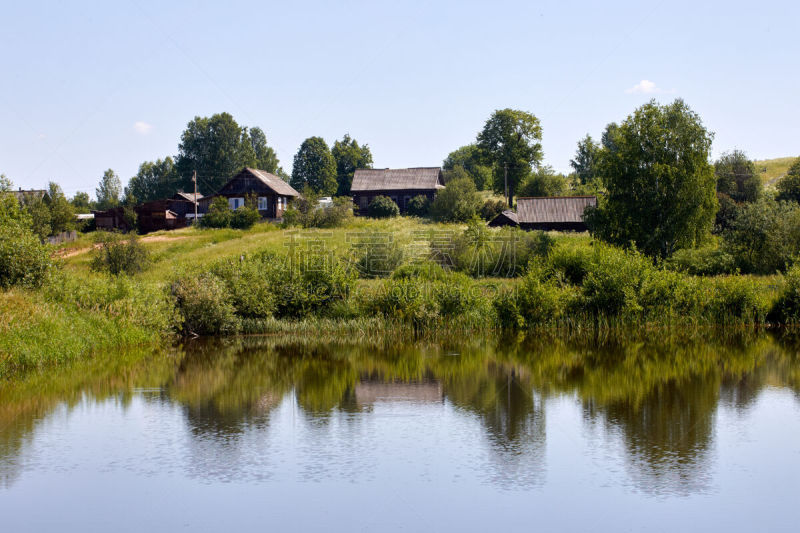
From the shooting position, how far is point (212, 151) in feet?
327

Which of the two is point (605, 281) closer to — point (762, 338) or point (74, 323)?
point (762, 338)

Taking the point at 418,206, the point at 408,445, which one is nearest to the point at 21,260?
the point at 408,445

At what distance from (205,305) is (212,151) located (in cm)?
7543

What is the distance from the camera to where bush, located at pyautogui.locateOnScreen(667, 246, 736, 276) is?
35312 mm

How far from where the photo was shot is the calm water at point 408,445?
10.8m

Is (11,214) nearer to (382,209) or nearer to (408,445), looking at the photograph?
(408,445)

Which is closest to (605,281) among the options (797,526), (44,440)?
(797,526)

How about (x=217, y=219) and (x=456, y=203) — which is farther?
(x=456, y=203)

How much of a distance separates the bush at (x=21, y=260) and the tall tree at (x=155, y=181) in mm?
76469

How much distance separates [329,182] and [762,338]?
7468 centimetres

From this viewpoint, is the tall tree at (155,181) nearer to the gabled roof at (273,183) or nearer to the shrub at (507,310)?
the gabled roof at (273,183)

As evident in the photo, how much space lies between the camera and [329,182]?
317 feet

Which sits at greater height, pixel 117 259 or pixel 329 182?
pixel 329 182

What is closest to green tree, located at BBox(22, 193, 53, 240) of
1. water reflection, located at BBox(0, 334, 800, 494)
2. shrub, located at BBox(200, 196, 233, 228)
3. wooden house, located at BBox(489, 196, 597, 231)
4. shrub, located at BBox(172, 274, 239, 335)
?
shrub, located at BBox(200, 196, 233, 228)
